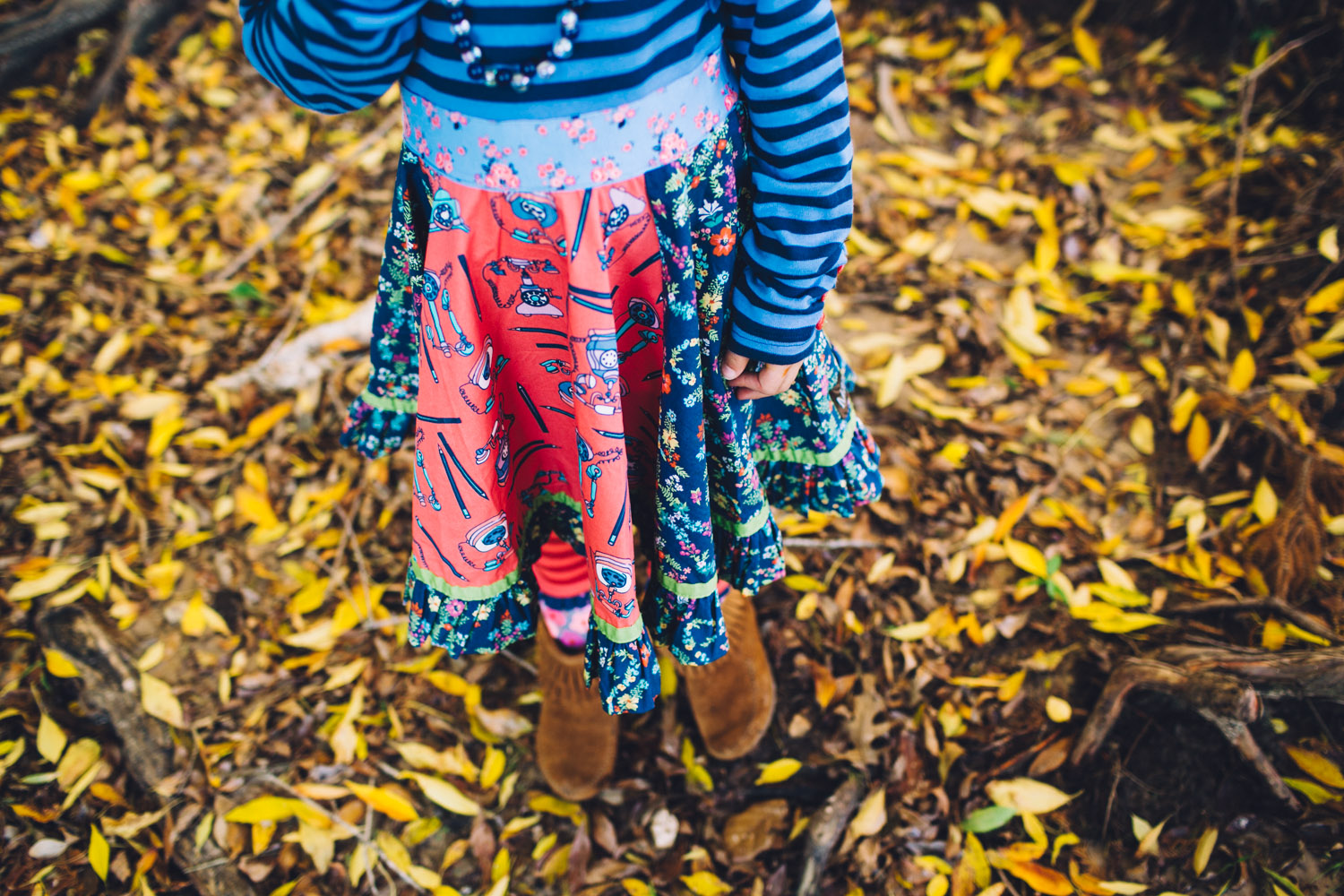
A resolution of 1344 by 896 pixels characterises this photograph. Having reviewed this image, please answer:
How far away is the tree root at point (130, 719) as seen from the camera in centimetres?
146

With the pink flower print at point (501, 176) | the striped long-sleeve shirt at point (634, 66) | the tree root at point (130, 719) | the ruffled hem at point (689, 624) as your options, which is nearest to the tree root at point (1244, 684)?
the ruffled hem at point (689, 624)

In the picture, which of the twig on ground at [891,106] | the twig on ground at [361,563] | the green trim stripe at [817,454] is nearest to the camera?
the green trim stripe at [817,454]

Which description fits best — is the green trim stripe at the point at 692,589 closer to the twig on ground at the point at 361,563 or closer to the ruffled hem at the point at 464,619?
the ruffled hem at the point at 464,619

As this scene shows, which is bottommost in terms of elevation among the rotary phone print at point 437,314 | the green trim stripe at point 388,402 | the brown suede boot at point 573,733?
the brown suede boot at point 573,733

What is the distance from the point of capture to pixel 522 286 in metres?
0.93

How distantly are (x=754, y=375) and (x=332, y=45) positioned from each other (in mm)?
632

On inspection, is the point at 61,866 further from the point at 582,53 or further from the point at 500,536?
the point at 582,53

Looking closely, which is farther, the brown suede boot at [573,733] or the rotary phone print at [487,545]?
the brown suede boot at [573,733]

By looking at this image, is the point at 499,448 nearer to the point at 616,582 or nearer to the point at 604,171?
the point at 616,582

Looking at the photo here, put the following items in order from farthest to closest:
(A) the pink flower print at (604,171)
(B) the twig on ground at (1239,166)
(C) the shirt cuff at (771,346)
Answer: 1. (B) the twig on ground at (1239,166)
2. (C) the shirt cuff at (771,346)
3. (A) the pink flower print at (604,171)

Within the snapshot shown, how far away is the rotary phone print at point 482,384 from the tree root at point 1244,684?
4.50 feet

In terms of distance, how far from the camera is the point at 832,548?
187 cm

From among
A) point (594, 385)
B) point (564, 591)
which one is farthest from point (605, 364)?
point (564, 591)

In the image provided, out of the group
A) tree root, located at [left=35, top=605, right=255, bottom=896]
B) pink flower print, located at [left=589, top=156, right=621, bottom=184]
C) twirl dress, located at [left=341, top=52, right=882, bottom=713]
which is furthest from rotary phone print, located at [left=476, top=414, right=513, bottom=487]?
tree root, located at [left=35, top=605, right=255, bottom=896]
